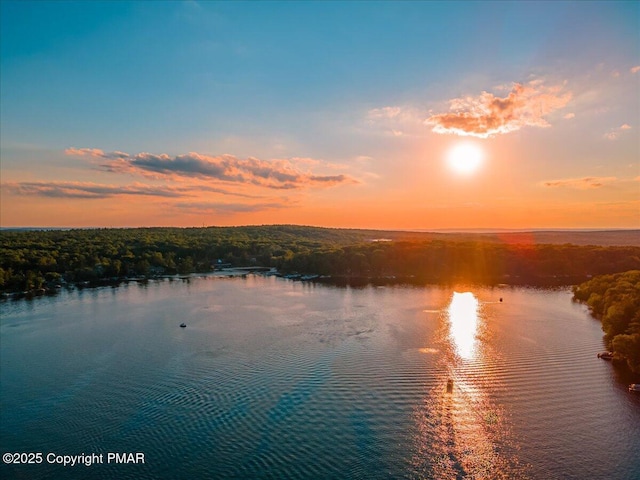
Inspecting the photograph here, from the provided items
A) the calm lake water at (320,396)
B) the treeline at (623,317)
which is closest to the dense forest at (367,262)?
the treeline at (623,317)

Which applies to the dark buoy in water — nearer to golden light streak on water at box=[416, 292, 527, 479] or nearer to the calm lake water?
golden light streak on water at box=[416, 292, 527, 479]

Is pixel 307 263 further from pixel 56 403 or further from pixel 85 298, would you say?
pixel 56 403

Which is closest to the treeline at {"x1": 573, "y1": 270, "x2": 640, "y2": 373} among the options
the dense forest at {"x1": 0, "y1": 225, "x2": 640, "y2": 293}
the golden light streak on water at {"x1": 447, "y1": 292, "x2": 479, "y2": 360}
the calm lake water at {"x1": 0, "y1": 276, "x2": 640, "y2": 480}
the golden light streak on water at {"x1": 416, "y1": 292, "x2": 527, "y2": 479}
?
the calm lake water at {"x1": 0, "y1": 276, "x2": 640, "y2": 480}

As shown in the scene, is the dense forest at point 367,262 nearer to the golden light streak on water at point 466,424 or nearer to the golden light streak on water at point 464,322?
the golden light streak on water at point 464,322

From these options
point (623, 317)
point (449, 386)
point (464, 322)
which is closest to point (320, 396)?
point (449, 386)

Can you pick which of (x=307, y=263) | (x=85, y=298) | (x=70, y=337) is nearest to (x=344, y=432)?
(x=70, y=337)

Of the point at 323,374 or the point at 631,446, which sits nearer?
the point at 631,446
